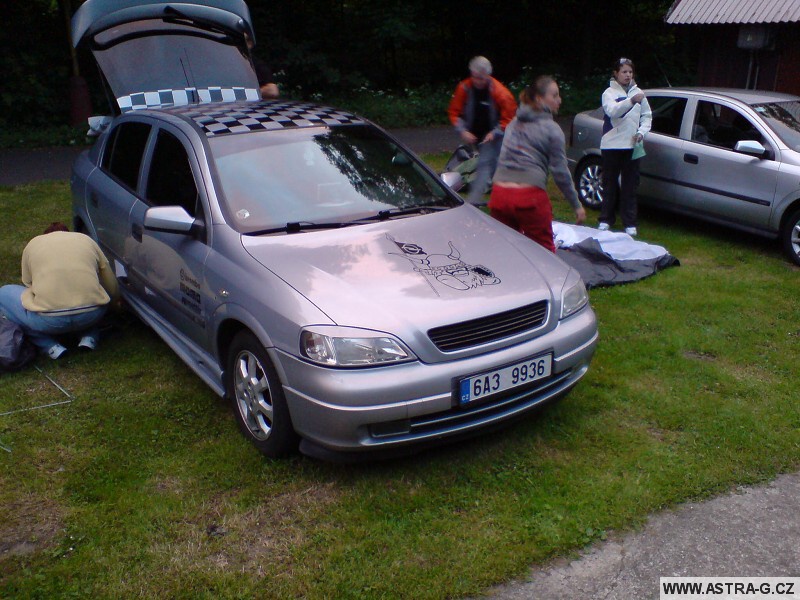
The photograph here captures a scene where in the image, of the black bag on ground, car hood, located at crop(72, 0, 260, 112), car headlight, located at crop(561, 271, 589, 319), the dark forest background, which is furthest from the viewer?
the dark forest background

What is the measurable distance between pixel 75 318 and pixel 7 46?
1264 cm

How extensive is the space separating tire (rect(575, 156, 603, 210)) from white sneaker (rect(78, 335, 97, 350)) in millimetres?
5729

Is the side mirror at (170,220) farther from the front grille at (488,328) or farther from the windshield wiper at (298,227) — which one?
the front grille at (488,328)

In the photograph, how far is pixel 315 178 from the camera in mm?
4562

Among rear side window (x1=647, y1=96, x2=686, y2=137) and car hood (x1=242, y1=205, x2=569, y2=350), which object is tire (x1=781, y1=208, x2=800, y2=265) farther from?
car hood (x1=242, y1=205, x2=569, y2=350)

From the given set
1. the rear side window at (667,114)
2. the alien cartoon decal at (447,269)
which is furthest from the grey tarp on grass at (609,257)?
the alien cartoon decal at (447,269)

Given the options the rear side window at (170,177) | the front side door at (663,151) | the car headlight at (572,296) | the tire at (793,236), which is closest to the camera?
the car headlight at (572,296)

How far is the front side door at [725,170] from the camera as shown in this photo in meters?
7.20

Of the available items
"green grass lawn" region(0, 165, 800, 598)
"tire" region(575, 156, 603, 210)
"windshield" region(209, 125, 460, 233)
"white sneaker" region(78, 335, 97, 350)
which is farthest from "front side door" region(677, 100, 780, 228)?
"white sneaker" region(78, 335, 97, 350)

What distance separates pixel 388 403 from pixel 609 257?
13.5 feet

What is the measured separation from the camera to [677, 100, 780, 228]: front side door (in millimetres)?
7195

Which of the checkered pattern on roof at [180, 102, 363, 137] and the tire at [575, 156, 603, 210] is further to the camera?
the tire at [575, 156, 603, 210]

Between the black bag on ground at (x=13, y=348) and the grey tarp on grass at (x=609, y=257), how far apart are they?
169 inches

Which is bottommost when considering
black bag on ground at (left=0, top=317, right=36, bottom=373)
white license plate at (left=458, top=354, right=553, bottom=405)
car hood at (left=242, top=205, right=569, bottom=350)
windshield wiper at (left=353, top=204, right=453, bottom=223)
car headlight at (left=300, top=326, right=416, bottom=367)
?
black bag on ground at (left=0, top=317, right=36, bottom=373)
